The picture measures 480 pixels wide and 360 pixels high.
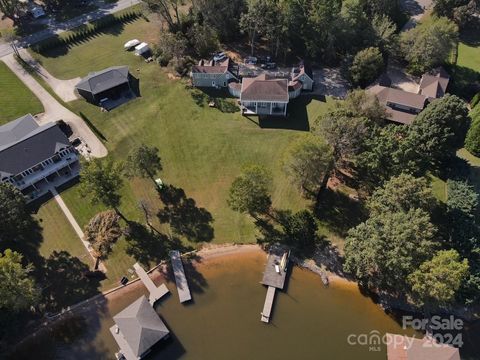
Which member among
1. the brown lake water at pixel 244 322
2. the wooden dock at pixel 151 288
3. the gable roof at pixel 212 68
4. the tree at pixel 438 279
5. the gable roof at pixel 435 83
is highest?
the gable roof at pixel 212 68

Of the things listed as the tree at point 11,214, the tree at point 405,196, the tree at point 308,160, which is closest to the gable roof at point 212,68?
the tree at point 308,160

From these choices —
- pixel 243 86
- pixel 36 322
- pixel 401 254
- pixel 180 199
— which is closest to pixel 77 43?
pixel 243 86

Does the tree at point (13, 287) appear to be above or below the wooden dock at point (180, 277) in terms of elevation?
above

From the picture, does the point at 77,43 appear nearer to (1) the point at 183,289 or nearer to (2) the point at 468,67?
(1) the point at 183,289

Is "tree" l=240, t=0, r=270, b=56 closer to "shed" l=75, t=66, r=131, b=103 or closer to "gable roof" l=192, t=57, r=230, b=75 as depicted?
"gable roof" l=192, t=57, r=230, b=75

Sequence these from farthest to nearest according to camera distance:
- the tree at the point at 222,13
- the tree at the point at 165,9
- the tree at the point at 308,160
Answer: the tree at the point at 165,9 < the tree at the point at 222,13 < the tree at the point at 308,160

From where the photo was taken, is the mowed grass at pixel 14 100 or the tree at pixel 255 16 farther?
→ the tree at pixel 255 16

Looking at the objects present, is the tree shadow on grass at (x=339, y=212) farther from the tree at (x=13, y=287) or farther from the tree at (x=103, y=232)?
the tree at (x=13, y=287)

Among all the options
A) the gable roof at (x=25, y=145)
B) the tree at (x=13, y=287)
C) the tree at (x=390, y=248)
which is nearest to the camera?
the tree at (x=13, y=287)
